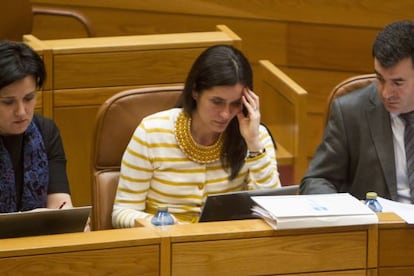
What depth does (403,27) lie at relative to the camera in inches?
114

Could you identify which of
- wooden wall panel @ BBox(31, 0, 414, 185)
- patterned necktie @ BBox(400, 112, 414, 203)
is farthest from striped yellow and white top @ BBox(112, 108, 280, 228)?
wooden wall panel @ BBox(31, 0, 414, 185)

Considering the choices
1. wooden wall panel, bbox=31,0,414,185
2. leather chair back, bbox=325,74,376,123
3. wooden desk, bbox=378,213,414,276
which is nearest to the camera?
wooden desk, bbox=378,213,414,276

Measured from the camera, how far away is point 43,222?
2346mm

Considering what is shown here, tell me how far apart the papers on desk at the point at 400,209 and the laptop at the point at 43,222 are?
749 mm

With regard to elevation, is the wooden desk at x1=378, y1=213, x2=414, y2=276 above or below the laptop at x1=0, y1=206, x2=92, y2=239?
below

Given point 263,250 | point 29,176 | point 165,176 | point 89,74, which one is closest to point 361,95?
point 165,176

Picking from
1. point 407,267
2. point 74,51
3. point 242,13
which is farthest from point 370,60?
point 407,267

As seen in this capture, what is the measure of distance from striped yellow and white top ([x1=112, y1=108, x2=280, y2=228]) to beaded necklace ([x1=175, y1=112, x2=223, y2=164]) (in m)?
0.01

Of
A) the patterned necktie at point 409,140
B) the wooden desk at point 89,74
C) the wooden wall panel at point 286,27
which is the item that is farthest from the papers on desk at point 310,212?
the wooden wall panel at point 286,27

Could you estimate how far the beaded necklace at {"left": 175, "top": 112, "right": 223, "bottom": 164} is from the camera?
9.66ft

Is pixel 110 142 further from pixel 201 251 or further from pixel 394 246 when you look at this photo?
pixel 394 246

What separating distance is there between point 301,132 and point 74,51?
0.84m

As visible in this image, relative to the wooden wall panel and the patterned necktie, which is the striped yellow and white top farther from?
the wooden wall panel

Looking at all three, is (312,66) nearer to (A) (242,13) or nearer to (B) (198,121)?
(A) (242,13)
